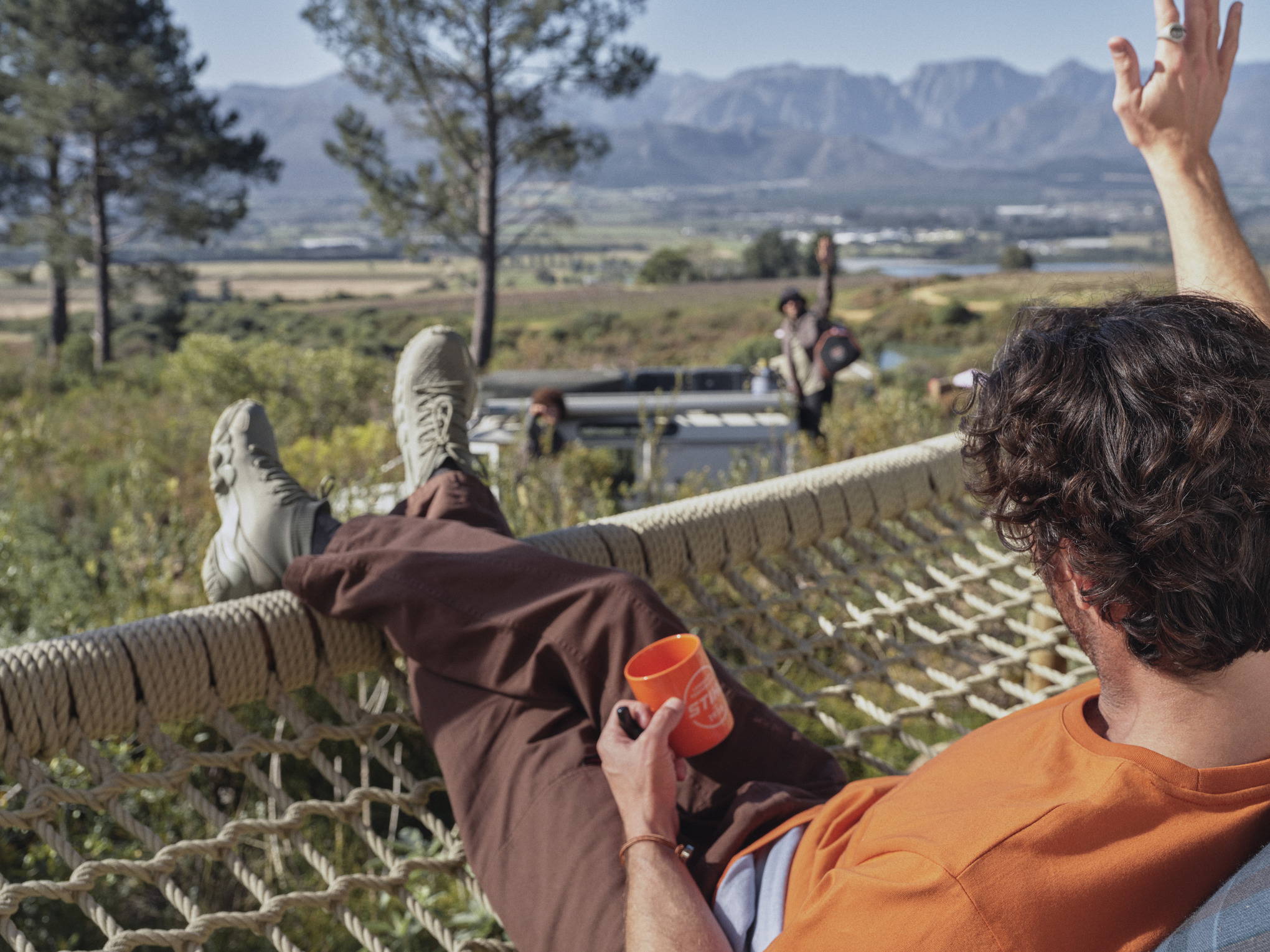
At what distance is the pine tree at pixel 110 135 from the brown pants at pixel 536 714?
54.3 ft

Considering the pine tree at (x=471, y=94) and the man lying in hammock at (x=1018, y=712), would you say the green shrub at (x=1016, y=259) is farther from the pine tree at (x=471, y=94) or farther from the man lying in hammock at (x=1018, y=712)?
the man lying in hammock at (x=1018, y=712)

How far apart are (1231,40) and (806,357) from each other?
4015 millimetres

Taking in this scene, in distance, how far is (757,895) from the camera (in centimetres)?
98

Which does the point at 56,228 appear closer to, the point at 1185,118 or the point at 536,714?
the point at 536,714

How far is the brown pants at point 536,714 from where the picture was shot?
106 centimetres

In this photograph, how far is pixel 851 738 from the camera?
1536mm

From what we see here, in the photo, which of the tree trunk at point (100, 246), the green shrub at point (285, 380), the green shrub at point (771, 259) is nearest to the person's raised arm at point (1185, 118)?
the green shrub at point (285, 380)

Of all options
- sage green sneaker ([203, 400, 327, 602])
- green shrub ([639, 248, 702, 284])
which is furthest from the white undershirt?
green shrub ([639, 248, 702, 284])

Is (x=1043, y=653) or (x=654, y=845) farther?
(x=1043, y=653)

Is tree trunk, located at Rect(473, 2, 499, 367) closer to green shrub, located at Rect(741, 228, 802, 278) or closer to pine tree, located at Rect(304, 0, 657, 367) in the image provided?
pine tree, located at Rect(304, 0, 657, 367)

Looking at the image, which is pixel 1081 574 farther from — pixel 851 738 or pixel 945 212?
pixel 945 212

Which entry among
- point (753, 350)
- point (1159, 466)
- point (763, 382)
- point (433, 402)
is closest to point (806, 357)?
point (763, 382)

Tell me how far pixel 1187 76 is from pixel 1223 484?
980 mm

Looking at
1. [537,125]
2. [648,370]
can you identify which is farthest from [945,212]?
[648,370]
